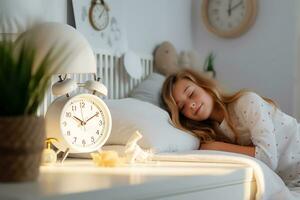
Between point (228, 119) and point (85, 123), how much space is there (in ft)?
2.16

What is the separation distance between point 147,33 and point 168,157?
1.14m

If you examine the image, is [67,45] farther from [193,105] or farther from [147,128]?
[193,105]

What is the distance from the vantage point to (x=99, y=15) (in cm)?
221

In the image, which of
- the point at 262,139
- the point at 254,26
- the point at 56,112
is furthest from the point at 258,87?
the point at 56,112

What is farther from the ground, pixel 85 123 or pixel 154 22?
pixel 154 22

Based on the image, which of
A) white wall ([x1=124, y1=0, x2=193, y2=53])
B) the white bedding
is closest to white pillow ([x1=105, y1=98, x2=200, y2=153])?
the white bedding

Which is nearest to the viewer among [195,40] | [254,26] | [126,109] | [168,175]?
[168,175]

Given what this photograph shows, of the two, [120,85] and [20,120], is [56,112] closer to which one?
[20,120]

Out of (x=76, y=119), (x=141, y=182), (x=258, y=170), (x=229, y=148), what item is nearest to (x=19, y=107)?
(x=141, y=182)

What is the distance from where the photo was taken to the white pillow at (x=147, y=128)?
170 centimetres

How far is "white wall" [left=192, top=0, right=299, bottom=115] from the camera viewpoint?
108 inches

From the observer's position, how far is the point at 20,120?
3.17ft

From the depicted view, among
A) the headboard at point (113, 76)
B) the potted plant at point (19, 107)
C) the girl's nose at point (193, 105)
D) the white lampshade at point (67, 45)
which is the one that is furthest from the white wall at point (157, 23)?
the potted plant at point (19, 107)

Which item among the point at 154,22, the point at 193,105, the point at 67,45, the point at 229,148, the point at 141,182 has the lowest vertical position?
the point at 229,148
